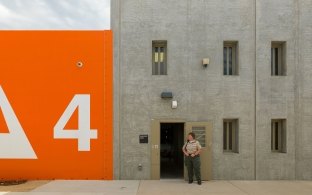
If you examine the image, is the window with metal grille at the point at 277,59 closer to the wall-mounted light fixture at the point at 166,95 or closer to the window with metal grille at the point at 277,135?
the window with metal grille at the point at 277,135

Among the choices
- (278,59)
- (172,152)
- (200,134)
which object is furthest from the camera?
(172,152)

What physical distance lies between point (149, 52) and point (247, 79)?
11.0 feet

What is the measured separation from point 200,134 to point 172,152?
19.9ft

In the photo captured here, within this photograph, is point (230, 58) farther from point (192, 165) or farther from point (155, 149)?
point (155, 149)

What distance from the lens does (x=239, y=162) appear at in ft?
36.8

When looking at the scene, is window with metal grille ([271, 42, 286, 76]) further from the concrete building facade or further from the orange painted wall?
the orange painted wall

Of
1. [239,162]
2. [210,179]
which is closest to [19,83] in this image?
[210,179]

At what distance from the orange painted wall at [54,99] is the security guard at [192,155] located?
2.49 meters

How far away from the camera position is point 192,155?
419 inches

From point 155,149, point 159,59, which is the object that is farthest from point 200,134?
point 159,59

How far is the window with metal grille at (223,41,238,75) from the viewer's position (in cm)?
1160

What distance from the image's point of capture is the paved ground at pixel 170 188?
30.7 feet

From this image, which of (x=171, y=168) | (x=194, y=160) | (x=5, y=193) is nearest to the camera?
(x=5, y=193)

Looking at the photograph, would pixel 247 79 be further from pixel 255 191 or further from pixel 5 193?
pixel 5 193
